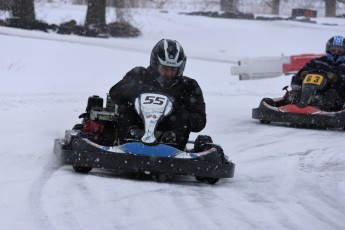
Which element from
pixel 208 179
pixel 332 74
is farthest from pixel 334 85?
pixel 208 179

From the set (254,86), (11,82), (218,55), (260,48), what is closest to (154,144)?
(11,82)

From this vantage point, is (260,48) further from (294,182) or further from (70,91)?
(294,182)

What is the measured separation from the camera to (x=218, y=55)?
1123 inches

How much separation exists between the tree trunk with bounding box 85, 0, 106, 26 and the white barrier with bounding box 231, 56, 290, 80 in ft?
23.7

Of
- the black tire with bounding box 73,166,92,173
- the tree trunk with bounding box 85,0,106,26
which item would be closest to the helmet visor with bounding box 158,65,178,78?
the black tire with bounding box 73,166,92,173

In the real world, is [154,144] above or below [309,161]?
above

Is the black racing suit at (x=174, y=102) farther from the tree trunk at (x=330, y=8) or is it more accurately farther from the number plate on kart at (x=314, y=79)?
the tree trunk at (x=330, y=8)

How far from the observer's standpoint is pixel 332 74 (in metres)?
13.1

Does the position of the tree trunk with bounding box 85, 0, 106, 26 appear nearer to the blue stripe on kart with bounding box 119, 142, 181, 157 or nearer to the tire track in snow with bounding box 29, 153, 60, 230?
the tire track in snow with bounding box 29, 153, 60, 230

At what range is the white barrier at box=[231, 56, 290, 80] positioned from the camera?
22375 mm

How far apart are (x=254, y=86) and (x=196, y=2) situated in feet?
110

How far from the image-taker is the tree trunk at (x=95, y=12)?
28219mm

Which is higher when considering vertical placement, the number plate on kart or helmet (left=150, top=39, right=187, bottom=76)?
helmet (left=150, top=39, right=187, bottom=76)

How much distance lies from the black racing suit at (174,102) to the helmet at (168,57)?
0.12 meters
